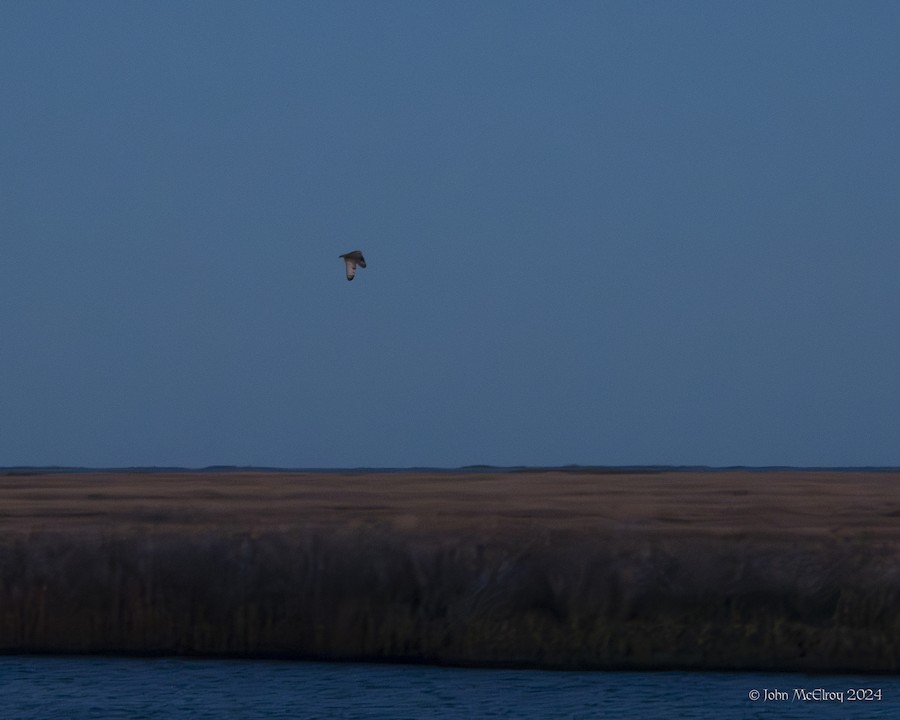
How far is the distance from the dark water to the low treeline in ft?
0.96

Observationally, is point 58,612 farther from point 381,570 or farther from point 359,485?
point 359,485

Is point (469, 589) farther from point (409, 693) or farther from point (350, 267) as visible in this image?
point (350, 267)

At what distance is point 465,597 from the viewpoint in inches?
809

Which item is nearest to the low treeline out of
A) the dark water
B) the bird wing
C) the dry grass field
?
the dry grass field

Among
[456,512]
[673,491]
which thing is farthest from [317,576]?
[673,491]

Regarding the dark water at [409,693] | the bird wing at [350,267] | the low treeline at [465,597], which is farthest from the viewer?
the bird wing at [350,267]

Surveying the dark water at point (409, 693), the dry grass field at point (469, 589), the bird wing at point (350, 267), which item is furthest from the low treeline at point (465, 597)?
the bird wing at point (350, 267)

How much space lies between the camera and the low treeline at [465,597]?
19.7 m

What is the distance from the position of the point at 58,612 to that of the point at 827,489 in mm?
16397

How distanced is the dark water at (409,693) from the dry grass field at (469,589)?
29 cm

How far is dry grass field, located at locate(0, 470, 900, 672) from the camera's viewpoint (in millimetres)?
19703

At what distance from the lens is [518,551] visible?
69.0 feet

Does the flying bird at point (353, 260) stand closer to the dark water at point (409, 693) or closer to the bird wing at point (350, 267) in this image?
the bird wing at point (350, 267)

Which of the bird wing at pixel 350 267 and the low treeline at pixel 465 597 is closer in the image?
the low treeline at pixel 465 597
